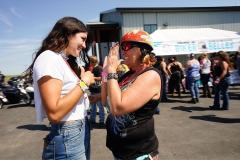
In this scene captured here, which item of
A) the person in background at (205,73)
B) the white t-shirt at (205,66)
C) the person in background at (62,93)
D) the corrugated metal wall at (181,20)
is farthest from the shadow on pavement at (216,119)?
the corrugated metal wall at (181,20)

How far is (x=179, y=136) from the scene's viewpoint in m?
4.17

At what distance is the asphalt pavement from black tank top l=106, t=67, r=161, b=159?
1.94 meters

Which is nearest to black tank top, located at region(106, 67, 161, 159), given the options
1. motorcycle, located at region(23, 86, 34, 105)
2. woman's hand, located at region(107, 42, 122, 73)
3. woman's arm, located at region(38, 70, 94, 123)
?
woman's hand, located at region(107, 42, 122, 73)

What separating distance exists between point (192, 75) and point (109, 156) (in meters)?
5.09

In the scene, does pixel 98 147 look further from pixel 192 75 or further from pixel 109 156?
pixel 192 75

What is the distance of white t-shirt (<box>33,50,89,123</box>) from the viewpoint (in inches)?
50.9

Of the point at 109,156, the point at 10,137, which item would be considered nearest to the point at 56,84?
the point at 109,156

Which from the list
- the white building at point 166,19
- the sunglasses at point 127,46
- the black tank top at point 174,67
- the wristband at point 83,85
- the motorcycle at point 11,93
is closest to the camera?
the wristband at point 83,85

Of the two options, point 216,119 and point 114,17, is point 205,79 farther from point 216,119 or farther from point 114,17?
point 114,17

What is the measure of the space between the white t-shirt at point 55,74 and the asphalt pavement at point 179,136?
2279mm

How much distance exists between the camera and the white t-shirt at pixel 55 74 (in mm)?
1294

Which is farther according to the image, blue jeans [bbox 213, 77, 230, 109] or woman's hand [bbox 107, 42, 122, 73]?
blue jeans [bbox 213, 77, 230, 109]

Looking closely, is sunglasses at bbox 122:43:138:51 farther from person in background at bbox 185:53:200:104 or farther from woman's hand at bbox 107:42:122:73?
person in background at bbox 185:53:200:104

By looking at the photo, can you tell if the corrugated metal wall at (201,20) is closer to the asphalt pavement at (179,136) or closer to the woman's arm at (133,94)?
the asphalt pavement at (179,136)
